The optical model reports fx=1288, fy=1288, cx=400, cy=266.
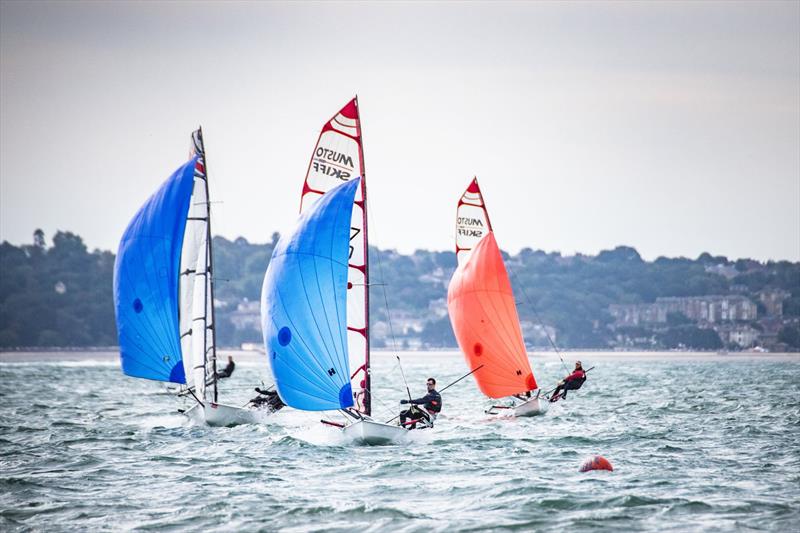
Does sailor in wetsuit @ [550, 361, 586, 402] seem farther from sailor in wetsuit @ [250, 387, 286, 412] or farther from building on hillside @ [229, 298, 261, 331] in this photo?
building on hillside @ [229, 298, 261, 331]

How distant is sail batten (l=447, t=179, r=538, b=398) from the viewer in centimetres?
3475

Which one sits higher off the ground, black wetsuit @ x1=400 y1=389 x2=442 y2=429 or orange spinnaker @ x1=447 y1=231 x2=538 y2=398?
orange spinnaker @ x1=447 y1=231 x2=538 y2=398

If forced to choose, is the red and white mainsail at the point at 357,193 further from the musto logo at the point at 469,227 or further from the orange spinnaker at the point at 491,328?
the musto logo at the point at 469,227

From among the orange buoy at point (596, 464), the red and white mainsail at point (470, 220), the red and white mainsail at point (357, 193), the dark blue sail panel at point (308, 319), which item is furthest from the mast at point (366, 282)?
the red and white mainsail at point (470, 220)

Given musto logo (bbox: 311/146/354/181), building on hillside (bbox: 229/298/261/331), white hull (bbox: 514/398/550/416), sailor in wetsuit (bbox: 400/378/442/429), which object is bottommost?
white hull (bbox: 514/398/550/416)

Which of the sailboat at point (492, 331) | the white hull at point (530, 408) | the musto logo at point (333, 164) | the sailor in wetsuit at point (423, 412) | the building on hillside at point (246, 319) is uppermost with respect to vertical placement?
the musto logo at point (333, 164)

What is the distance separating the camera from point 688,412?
3756 centimetres

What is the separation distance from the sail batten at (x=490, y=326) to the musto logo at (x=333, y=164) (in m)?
6.68

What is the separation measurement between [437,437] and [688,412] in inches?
441

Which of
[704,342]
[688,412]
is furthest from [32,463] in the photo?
[704,342]

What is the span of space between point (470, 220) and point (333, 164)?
416 inches

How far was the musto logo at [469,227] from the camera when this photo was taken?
39.1 m

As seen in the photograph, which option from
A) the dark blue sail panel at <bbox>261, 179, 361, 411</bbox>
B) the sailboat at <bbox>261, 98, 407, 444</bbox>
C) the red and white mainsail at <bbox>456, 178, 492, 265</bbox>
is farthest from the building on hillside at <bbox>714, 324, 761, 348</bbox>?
the dark blue sail panel at <bbox>261, 179, 361, 411</bbox>

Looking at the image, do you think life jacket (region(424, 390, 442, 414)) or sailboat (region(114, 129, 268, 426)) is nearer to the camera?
life jacket (region(424, 390, 442, 414))
